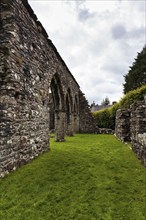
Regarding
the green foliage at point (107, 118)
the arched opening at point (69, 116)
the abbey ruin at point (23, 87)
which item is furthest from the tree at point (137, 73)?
the abbey ruin at point (23, 87)

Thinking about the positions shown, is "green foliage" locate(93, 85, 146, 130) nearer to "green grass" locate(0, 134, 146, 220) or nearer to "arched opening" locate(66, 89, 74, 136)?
"arched opening" locate(66, 89, 74, 136)

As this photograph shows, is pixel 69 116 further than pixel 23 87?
Yes

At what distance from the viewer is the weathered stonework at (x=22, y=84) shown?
5035 millimetres

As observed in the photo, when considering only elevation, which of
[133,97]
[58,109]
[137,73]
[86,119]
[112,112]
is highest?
[137,73]

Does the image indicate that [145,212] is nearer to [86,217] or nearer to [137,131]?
[86,217]

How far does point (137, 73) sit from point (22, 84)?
34.9 metres

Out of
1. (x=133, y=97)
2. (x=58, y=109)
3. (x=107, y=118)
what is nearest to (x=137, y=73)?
(x=107, y=118)

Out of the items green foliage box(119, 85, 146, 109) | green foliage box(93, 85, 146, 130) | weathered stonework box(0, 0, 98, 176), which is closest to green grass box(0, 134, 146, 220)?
weathered stonework box(0, 0, 98, 176)

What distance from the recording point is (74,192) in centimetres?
418

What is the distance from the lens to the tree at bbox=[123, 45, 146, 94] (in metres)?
36.7

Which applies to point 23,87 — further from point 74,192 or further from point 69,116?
point 69,116

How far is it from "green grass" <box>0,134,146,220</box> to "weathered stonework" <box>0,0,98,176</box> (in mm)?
641

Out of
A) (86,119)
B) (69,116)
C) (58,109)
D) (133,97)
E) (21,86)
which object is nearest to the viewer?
(21,86)

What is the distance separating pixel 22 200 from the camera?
12.3 ft
